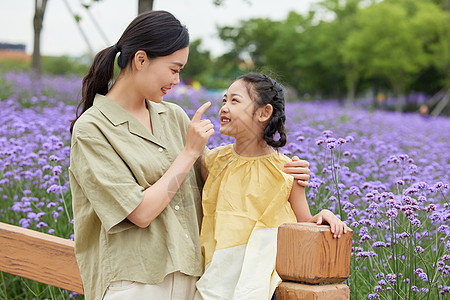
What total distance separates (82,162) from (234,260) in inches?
23.5

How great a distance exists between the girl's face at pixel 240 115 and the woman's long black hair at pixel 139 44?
0.84 ft

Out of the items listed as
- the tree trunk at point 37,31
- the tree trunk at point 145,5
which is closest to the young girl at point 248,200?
the tree trunk at point 145,5

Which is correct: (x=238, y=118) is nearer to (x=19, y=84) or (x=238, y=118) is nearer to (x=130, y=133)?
(x=130, y=133)

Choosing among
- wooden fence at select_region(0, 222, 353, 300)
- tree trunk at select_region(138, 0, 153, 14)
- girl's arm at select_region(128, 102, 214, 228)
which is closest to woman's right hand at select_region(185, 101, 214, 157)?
girl's arm at select_region(128, 102, 214, 228)

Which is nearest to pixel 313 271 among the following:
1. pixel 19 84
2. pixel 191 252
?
pixel 191 252

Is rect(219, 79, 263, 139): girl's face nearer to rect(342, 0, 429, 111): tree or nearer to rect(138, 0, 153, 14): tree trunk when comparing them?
rect(138, 0, 153, 14): tree trunk

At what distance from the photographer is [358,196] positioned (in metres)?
3.66

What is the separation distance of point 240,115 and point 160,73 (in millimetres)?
325

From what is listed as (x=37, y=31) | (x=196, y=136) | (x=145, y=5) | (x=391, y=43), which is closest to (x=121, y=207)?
(x=196, y=136)

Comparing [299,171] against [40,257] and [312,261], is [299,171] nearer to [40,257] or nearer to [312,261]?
[312,261]

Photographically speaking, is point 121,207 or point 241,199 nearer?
point 121,207

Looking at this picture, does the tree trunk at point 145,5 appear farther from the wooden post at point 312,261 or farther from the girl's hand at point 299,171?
the wooden post at point 312,261

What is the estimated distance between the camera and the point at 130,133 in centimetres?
202

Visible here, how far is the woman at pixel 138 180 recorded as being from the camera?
1864 millimetres
